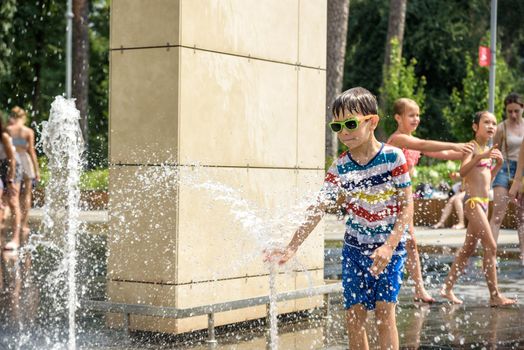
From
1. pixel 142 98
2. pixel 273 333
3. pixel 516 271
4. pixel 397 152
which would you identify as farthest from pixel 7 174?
pixel 397 152

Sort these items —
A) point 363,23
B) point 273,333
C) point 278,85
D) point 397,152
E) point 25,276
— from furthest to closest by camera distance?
point 363,23 < point 25,276 < point 278,85 < point 273,333 < point 397,152

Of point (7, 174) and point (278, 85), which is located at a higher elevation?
point (278, 85)

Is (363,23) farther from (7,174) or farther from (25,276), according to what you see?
(25,276)

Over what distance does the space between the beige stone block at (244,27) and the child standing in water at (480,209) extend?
223 cm

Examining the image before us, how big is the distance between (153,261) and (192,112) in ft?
3.51

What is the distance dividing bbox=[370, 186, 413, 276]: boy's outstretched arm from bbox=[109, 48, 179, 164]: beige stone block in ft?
6.59

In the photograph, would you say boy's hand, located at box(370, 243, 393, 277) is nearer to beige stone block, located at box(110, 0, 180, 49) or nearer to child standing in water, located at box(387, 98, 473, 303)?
beige stone block, located at box(110, 0, 180, 49)

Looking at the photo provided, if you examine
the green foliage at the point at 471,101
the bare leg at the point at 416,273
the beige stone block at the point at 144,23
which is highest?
the green foliage at the point at 471,101

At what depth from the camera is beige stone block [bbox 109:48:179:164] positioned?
274 inches

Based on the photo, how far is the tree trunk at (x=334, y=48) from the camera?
26188mm

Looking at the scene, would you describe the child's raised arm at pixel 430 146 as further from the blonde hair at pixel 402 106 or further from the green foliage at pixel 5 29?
the green foliage at pixel 5 29

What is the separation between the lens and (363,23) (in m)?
50.6

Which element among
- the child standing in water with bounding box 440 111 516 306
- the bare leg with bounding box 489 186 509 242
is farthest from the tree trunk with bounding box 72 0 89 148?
the child standing in water with bounding box 440 111 516 306

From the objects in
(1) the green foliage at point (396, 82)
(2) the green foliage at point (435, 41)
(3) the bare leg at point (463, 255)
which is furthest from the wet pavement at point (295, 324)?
(2) the green foliage at point (435, 41)
